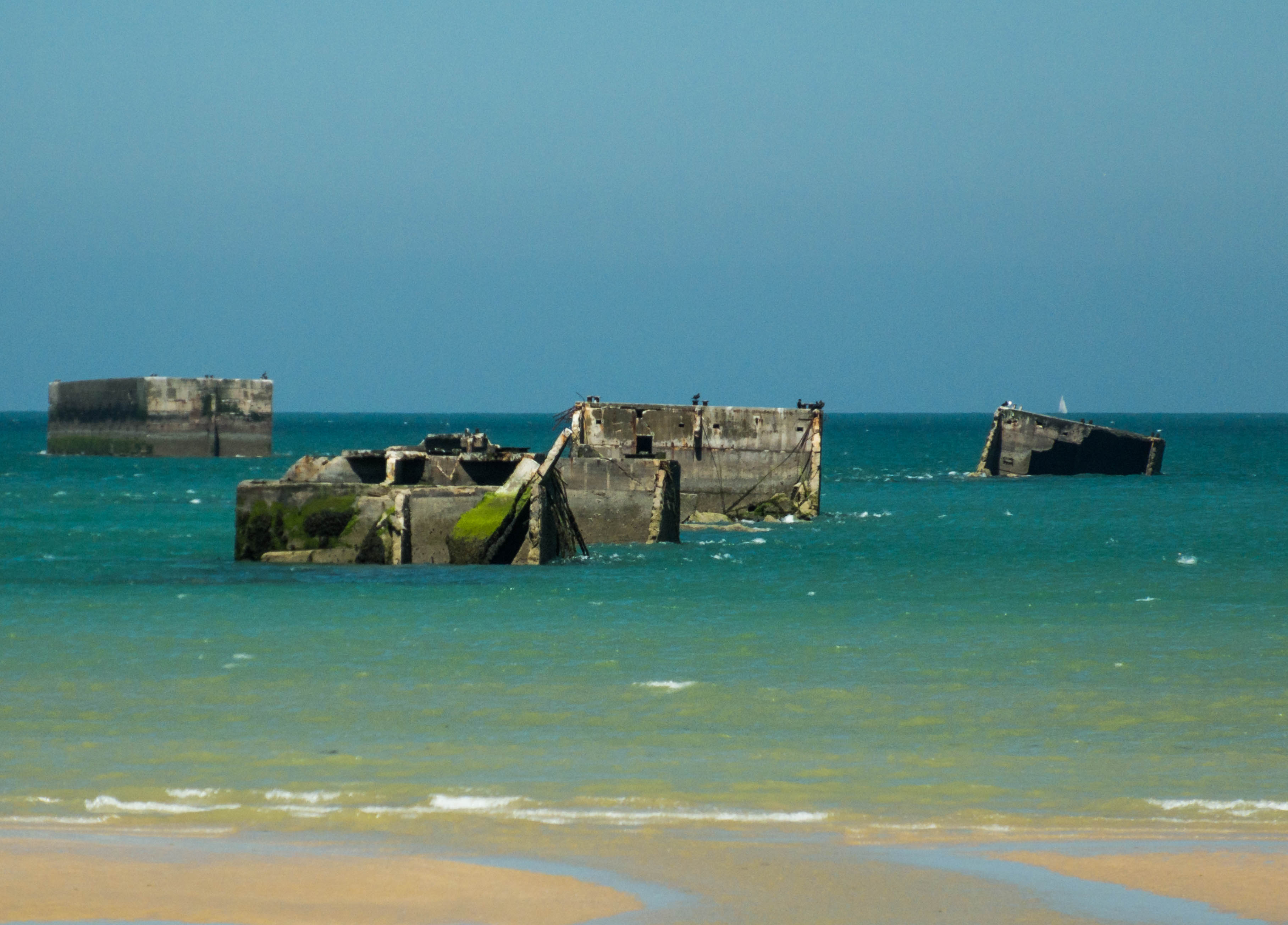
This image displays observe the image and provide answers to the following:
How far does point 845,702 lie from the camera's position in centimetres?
1669

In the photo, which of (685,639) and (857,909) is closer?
(857,909)

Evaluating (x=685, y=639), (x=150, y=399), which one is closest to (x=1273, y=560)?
(x=685, y=639)

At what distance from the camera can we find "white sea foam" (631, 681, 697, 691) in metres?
17.6

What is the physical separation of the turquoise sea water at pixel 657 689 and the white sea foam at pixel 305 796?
0.04 metres

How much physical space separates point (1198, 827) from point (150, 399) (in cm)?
9411

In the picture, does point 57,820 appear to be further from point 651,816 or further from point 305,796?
point 651,816

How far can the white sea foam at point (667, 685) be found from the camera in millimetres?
17562

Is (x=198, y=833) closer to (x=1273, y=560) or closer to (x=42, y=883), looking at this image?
(x=42, y=883)

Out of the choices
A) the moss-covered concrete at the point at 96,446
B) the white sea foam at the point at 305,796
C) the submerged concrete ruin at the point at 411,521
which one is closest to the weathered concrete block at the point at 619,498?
the submerged concrete ruin at the point at 411,521

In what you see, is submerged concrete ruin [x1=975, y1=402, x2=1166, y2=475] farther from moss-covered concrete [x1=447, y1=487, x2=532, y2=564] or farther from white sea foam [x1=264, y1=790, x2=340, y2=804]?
white sea foam [x1=264, y1=790, x2=340, y2=804]

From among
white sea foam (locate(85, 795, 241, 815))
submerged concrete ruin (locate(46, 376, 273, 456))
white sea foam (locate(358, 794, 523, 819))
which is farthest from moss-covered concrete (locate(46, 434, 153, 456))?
white sea foam (locate(358, 794, 523, 819))

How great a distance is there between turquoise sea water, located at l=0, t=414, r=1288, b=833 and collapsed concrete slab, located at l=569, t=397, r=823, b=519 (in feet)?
26.6

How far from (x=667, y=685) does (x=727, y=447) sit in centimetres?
2965

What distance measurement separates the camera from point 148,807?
37.8 feet
